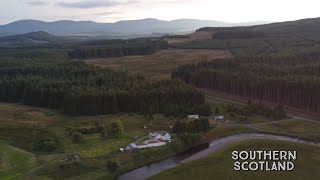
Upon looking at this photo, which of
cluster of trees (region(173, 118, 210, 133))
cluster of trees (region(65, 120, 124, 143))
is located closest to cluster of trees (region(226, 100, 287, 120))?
cluster of trees (region(173, 118, 210, 133))

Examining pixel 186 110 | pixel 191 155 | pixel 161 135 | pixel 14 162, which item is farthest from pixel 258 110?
pixel 14 162

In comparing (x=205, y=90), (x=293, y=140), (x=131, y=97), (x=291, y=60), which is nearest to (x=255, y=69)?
(x=205, y=90)

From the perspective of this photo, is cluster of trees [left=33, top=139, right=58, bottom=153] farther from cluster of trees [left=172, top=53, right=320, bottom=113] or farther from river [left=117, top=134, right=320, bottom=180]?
cluster of trees [left=172, top=53, right=320, bottom=113]

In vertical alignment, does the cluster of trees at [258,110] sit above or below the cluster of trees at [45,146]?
above

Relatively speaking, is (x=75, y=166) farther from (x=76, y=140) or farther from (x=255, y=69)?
(x=255, y=69)

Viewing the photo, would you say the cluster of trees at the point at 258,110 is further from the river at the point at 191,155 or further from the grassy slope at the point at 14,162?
the grassy slope at the point at 14,162

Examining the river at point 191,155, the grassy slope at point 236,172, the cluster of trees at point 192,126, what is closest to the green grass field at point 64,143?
the river at point 191,155

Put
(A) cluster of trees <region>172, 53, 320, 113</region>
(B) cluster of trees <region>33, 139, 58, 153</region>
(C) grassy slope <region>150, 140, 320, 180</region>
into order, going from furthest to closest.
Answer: (A) cluster of trees <region>172, 53, 320, 113</region> → (B) cluster of trees <region>33, 139, 58, 153</region> → (C) grassy slope <region>150, 140, 320, 180</region>
